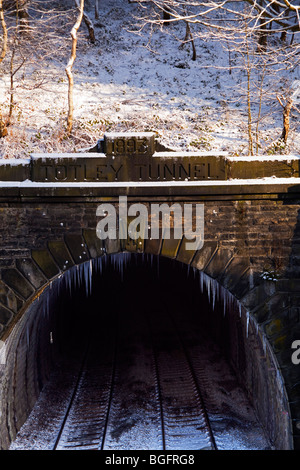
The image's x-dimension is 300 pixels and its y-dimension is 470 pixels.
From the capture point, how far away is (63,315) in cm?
1547

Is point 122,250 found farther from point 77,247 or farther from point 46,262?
point 46,262

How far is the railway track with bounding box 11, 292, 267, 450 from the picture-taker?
9086mm

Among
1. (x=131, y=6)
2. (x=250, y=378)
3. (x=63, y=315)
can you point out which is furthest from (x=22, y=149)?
(x=131, y=6)

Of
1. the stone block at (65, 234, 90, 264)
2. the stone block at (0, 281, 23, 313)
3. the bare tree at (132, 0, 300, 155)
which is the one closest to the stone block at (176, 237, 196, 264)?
the stone block at (65, 234, 90, 264)

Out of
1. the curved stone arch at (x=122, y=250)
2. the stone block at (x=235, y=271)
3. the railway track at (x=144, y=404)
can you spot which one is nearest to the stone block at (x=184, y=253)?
the curved stone arch at (x=122, y=250)

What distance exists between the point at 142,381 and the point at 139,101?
45.1ft

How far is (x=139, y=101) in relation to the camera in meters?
20.5

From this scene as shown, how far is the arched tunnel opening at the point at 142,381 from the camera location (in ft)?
29.7

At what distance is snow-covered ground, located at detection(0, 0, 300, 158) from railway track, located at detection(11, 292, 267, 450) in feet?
25.3

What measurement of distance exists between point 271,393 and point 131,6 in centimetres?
3073

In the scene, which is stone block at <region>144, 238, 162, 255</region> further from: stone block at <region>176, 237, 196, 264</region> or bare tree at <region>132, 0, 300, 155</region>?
bare tree at <region>132, 0, 300, 155</region>

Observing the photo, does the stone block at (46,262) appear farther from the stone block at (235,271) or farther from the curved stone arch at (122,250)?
the stone block at (235,271)

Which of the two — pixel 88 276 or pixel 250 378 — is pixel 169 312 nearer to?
pixel 88 276

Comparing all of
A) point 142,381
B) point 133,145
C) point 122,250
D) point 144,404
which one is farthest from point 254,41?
point 144,404
